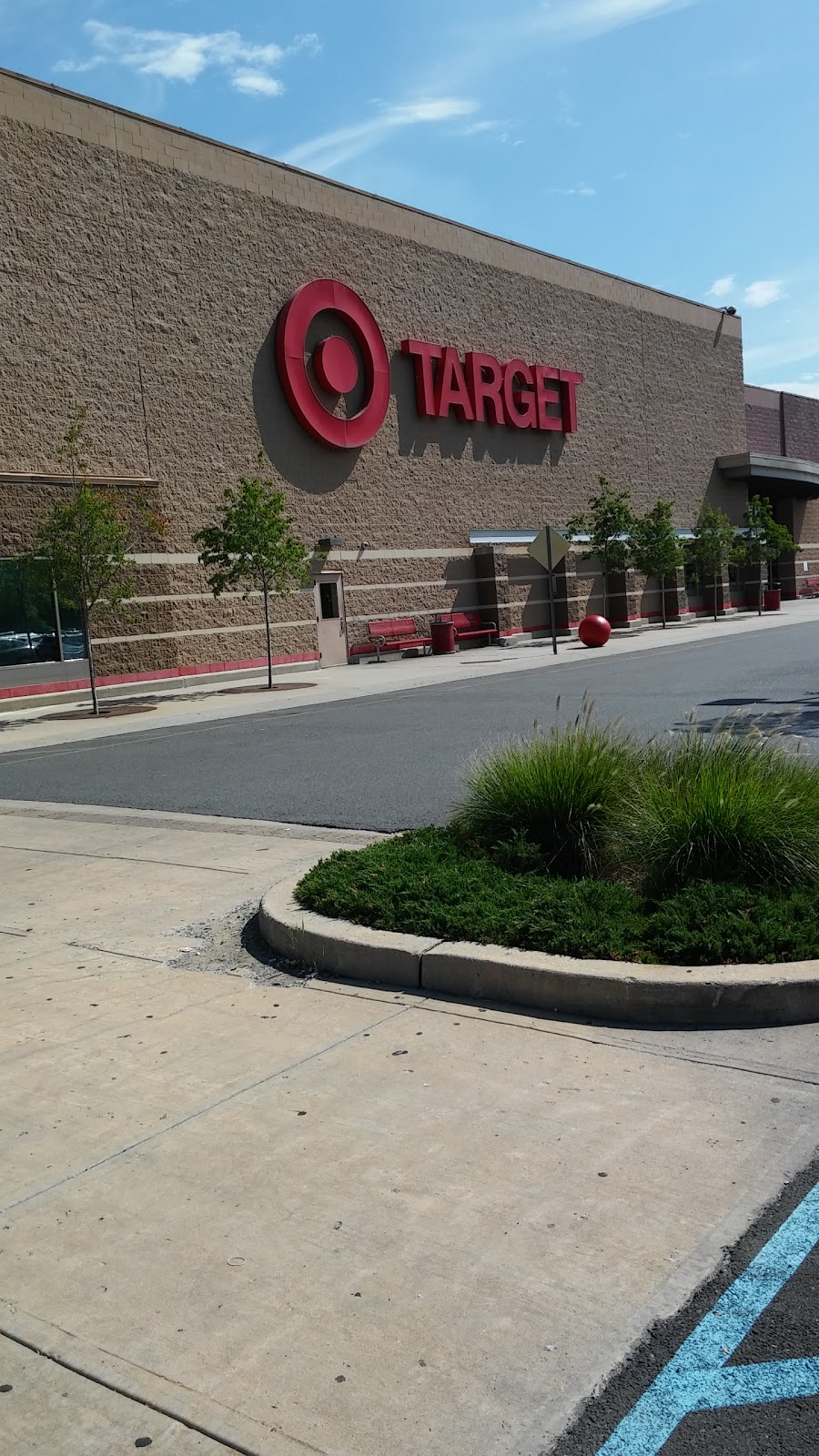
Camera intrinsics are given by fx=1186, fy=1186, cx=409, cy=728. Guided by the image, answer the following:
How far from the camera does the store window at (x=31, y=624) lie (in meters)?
23.0

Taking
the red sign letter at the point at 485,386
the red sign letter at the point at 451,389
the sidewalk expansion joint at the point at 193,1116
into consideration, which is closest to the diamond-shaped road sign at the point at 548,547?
the red sign letter at the point at 451,389

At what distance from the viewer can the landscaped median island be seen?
207 inches

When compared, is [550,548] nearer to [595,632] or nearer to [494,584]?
[595,632]

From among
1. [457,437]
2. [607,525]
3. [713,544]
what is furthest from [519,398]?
[713,544]

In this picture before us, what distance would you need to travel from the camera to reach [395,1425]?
2580 mm

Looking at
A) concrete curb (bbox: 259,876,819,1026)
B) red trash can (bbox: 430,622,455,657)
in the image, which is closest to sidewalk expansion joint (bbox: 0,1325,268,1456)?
concrete curb (bbox: 259,876,819,1026)

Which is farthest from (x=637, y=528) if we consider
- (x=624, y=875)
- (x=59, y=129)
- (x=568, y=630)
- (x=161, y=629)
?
(x=624, y=875)

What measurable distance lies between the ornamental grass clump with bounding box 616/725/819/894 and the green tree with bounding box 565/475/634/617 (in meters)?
33.9

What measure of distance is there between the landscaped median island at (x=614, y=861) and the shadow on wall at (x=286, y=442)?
22.9 meters

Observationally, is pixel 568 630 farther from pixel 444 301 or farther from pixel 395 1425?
pixel 395 1425

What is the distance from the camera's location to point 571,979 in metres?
4.98

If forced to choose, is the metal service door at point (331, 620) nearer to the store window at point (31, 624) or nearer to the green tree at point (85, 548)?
the store window at point (31, 624)

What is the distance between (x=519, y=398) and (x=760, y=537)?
16.6 metres

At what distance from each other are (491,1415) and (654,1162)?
1.22 meters
